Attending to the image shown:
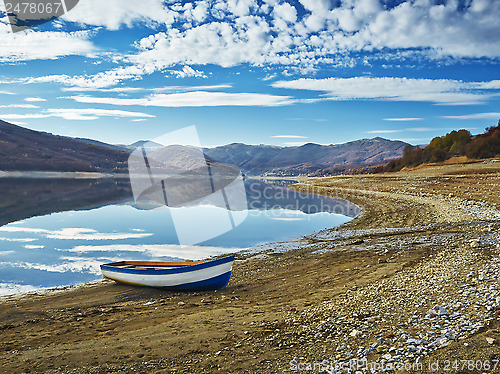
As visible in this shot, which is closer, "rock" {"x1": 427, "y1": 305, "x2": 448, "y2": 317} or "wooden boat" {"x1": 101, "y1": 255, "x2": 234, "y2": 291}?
"rock" {"x1": 427, "y1": 305, "x2": 448, "y2": 317}

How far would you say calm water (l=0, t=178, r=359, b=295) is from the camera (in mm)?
18109

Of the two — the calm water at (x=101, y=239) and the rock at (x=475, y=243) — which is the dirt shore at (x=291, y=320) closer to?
the rock at (x=475, y=243)

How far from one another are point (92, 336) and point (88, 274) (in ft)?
Result: 31.1

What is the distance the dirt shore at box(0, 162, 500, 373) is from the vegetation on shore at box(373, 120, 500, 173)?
7269 cm

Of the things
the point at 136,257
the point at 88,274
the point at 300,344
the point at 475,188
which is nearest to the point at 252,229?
the point at 136,257

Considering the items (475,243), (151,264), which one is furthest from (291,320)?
(475,243)

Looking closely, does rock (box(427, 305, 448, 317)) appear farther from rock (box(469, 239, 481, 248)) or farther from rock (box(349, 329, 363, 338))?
rock (box(469, 239, 481, 248))

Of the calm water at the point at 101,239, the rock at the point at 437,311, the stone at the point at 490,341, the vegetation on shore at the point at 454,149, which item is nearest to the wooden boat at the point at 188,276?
the calm water at the point at 101,239

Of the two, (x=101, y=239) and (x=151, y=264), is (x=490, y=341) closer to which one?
(x=151, y=264)

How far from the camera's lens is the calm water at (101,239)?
59.4ft

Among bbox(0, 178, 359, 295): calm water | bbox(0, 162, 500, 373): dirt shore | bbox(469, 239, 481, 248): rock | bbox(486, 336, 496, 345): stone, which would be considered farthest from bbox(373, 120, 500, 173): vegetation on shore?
bbox(486, 336, 496, 345): stone

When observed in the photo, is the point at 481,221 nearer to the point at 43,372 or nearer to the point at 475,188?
the point at 475,188

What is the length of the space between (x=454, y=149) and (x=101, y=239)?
94.1 metres

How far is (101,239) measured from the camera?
2681 cm
